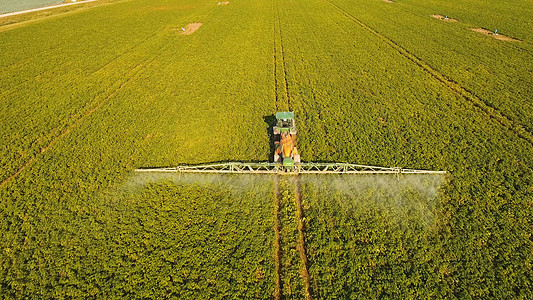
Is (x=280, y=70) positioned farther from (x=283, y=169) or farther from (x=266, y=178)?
(x=266, y=178)

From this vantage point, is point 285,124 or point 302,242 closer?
point 302,242

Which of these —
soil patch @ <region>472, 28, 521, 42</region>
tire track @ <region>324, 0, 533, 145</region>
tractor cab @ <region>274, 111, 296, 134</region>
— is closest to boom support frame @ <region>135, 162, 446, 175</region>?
tractor cab @ <region>274, 111, 296, 134</region>

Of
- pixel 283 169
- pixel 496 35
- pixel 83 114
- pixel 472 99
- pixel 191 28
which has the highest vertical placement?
pixel 191 28

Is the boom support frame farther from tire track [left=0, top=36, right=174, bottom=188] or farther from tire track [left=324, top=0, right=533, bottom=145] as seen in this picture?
tire track [left=324, top=0, right=533, bottom=145]

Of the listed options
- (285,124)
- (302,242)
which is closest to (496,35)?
(285,124)

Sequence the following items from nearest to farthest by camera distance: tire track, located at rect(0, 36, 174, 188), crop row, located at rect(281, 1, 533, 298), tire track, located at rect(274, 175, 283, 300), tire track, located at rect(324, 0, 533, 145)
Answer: tire track, located at rect(274, 175, 283, 300), crop row, located at rect(281, 1, 533, 298), tire track, located at rect(0, 36, 174, 188), tire track, located at rect(324, 0, 533, 145)

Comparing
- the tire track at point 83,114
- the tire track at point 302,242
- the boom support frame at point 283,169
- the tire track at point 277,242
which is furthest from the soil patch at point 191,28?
the tire track at point 302,242
